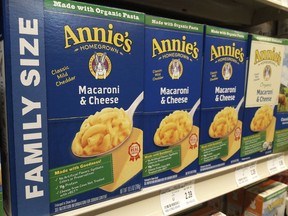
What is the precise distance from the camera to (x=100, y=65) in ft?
1.54

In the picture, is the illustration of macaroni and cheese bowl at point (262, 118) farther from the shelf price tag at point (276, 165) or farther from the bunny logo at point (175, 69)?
the bunny logo at point (175, 69)

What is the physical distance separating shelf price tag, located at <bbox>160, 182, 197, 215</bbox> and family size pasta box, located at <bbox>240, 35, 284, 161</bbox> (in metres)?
0.24

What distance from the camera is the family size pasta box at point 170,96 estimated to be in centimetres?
55

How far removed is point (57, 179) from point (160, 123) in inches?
10.0

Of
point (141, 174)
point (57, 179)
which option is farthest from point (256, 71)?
point (57, 179)

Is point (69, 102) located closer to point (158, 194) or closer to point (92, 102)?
point (92, 102)

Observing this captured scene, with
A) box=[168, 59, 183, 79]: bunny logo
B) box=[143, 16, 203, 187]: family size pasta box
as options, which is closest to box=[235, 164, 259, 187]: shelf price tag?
box=[143, 16, 203, 187]: family size pasta box

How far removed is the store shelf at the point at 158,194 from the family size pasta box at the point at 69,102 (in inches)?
0.7

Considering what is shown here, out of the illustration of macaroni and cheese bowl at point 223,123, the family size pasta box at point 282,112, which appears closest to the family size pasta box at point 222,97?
the illustration of macaroni and cheese bowl at point 223,123

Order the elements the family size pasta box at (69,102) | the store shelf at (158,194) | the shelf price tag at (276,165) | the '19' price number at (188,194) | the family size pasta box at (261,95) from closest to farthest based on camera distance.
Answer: the family size pasta box at (69,102), the store shelf at (158,194), the '19' price number at (188,194), the family size pasta box at (261,95), the shelf price tag at (276,165)

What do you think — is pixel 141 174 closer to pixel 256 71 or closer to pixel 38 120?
pixel 38 120

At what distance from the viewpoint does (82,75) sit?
451 millimetres

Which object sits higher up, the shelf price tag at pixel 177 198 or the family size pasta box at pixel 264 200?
the shelf price tag at pixel 177 198

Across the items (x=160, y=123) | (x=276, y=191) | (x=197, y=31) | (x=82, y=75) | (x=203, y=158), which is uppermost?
(x=197, y=31)
